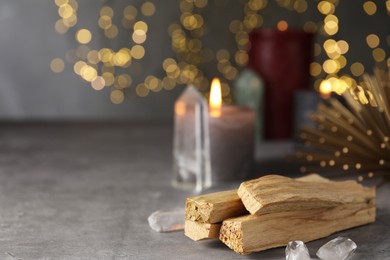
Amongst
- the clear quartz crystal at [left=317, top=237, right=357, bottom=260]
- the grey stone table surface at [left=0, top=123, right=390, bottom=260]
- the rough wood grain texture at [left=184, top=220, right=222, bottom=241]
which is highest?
A: the rough wood grain texture at [left=184, top=220, right=222, bottom=241]

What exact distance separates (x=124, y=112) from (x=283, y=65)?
472 millimetres

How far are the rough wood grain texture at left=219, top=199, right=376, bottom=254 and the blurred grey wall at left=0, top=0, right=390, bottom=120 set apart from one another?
910 mm

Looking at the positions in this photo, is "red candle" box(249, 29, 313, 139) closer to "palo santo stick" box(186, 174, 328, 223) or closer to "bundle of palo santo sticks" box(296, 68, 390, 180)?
"bundle of palo santo sticks" box(296, 68, 390, 180)

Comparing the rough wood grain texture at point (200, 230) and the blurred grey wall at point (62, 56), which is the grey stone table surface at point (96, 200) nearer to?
the rough wood grain texture at point (200, 230)

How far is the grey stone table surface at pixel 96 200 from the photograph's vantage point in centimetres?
64

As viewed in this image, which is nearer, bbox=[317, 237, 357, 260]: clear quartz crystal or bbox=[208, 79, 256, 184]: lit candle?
bbox=[317, 237, 357, 260]: clear quartz crystal

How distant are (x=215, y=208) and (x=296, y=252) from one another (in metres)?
0.09

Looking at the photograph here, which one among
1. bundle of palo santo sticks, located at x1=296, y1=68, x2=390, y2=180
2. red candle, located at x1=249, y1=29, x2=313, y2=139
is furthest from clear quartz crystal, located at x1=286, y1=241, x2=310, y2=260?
red candle, located at x1=249, y1=29, x2=313, y2=139

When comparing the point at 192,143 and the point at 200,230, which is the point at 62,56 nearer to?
the point at 192,143

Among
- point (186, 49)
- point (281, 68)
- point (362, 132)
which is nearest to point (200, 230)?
point (362, 132)

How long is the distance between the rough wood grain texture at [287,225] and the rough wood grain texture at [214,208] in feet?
0.04

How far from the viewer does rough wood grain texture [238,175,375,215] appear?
0.61 metres

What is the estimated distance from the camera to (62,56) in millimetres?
1555

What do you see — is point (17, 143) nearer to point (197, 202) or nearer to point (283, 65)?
point (283, 65)
